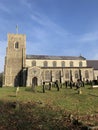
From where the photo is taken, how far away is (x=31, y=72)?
64125 mm

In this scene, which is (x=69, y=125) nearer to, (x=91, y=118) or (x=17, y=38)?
(x=91, y=118)

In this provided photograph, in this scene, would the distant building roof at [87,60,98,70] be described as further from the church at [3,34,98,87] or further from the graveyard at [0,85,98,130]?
the graveyard at [0,85,98,130]

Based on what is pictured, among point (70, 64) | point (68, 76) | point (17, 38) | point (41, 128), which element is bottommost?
point (41, 128)

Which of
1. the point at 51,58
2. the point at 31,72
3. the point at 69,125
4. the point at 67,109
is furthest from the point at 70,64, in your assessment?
the point at 69,125

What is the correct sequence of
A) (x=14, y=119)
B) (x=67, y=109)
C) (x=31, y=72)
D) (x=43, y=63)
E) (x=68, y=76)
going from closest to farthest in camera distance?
(x=14, y=119), (x=67, y=109), (x=31, y=72), (x=68, y=76), (x=43, y=63)

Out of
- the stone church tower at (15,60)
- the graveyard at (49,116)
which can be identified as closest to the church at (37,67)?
the stone church tower at (15,60)

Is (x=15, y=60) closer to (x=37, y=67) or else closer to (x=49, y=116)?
(x=37, y=67)

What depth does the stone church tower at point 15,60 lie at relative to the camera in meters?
68.7

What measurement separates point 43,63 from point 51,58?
3738mm

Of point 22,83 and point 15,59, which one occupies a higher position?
point 15,59

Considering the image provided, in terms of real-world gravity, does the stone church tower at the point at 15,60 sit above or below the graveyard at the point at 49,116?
above

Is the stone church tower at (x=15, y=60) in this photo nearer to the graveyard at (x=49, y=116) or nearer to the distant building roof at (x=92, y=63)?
the distant building roof at (x=92, y=63)

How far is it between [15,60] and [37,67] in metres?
10.6

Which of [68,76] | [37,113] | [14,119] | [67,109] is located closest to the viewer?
[14,119]
